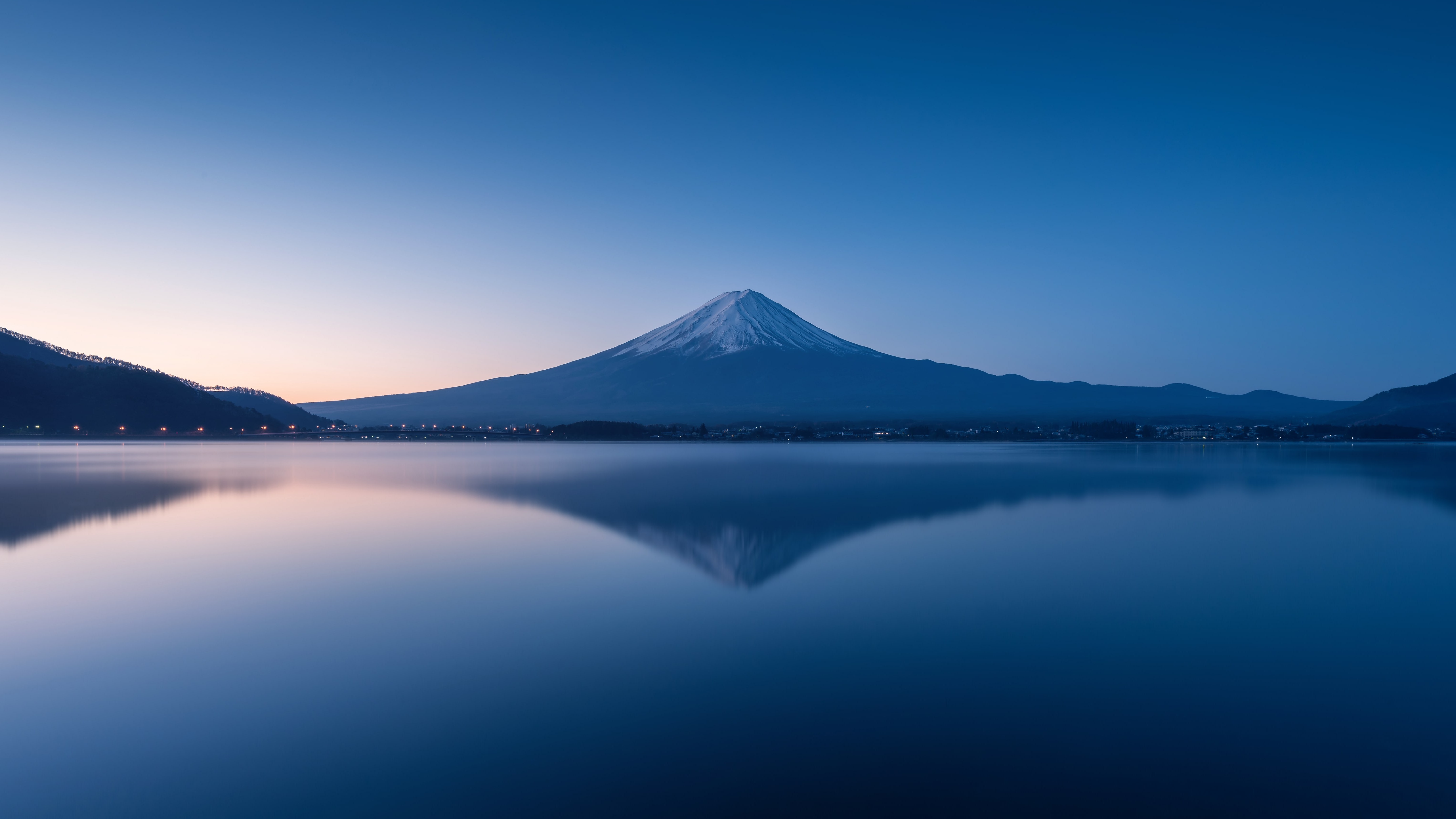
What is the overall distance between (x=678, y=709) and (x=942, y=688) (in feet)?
5.23

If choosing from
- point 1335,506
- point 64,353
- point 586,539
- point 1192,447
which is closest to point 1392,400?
point 1192,447

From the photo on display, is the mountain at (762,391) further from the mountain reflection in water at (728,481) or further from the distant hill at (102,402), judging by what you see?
the mountain reflection in water at (728,481)

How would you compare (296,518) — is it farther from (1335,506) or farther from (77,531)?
(1335,506)

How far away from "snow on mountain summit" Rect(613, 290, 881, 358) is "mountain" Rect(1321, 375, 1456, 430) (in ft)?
236

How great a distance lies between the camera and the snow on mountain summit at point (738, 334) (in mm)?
129000

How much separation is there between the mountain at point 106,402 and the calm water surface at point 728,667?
8000 centimetres

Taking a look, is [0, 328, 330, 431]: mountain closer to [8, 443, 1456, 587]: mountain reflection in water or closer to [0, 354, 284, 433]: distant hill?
[0, 354, 284, 433]: distant hill

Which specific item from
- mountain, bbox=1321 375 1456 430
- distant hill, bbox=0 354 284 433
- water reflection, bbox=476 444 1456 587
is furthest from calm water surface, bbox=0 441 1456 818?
mountain, bbox=1321 375 1456 430

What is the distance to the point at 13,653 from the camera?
528cm

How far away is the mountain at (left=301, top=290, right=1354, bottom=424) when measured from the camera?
108375 millimetres

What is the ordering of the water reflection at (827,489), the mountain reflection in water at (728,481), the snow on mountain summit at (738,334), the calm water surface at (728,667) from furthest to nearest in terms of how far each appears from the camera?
the snow on mountain summit at (738,334)
the mountain reflection in water at (728,481)
the water reflection at (827,489)
the calm water surface at (728,667)

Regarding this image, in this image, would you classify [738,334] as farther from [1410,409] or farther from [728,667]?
[728,667]

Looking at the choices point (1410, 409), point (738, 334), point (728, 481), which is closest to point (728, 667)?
point (728, 481)

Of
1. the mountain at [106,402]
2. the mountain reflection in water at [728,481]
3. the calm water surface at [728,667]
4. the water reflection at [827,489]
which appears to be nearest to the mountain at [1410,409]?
the mountain reflection in water at [728,481]
